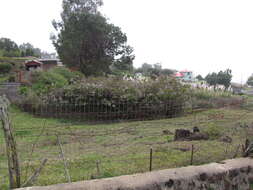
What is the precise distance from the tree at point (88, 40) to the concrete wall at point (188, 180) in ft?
52.7

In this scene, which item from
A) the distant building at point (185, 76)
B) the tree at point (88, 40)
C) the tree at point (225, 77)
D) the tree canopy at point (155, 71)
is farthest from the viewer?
the tree at point (225, 77)

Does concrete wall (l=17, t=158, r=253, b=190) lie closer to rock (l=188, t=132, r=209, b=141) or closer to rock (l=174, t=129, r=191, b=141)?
rock (l=188, t=132, r=209, b=141)

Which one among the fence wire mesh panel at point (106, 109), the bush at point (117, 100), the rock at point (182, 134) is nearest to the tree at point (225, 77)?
the bush at point (117, 100)

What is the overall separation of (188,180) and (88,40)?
16.8 metres

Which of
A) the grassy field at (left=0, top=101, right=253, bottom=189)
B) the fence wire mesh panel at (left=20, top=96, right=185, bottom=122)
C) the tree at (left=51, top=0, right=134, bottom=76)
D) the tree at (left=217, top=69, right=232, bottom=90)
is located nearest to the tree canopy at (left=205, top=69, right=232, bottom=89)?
the tree at (left=217, top=69, right=232, bottom=90)

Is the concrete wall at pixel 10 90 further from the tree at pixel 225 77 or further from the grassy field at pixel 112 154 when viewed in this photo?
the tree at pixel 225 77

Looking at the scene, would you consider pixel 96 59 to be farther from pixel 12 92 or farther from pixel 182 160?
pixel 182 160

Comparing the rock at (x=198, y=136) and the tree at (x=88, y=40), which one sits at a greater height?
the tree at (x=88, y=40)

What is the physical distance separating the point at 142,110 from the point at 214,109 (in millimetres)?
2567

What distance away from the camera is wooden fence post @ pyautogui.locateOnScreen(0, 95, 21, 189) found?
4.90 feet

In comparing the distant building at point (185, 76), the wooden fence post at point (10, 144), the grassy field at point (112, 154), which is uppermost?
the distant building at point (185, 76)

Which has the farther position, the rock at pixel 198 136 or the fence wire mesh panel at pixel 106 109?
the fence wire mesh panel at pixel 106 109

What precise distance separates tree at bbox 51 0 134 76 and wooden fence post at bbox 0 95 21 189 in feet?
52.3

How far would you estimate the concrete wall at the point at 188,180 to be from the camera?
162 cm
